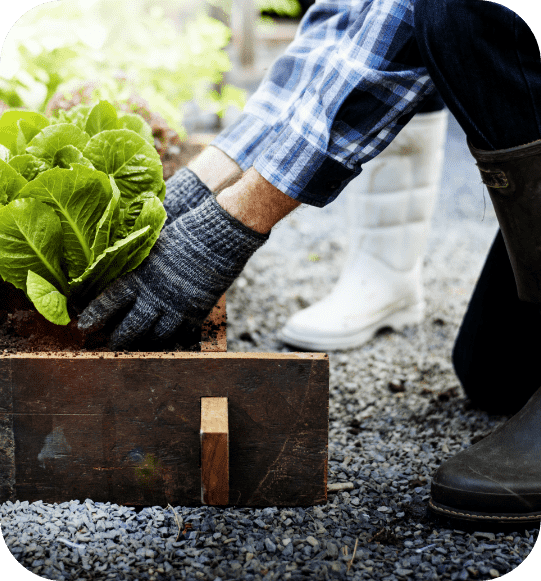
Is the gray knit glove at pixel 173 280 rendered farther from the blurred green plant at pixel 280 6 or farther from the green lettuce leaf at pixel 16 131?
the blurred green plant at pixel 280 6

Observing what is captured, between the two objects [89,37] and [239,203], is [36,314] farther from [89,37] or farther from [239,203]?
[89,37]

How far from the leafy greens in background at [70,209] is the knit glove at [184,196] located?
14 centimetres

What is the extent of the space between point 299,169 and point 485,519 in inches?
27.2

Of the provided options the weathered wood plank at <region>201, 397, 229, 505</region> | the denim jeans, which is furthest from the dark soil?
the denim jeans

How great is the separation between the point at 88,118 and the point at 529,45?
0.86 m

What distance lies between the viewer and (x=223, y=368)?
966 millimetres

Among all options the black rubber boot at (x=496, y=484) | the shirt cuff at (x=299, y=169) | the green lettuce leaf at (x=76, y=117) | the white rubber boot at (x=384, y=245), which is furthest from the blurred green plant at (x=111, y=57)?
the black rubber boot at (x=496, y=484)

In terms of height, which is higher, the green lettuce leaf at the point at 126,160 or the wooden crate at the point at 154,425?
the green lettuce leaf at the point at 126,160

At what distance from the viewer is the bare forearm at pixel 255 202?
1070mm

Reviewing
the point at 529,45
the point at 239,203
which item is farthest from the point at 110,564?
the point at 529,45

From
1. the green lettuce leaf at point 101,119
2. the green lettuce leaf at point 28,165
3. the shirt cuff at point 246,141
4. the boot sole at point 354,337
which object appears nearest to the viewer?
the green lettuce leaf at point 28,165

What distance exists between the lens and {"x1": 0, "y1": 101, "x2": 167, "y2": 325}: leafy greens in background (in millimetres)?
995

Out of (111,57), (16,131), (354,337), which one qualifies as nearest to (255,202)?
(16,131)

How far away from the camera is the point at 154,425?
38.6 inches
